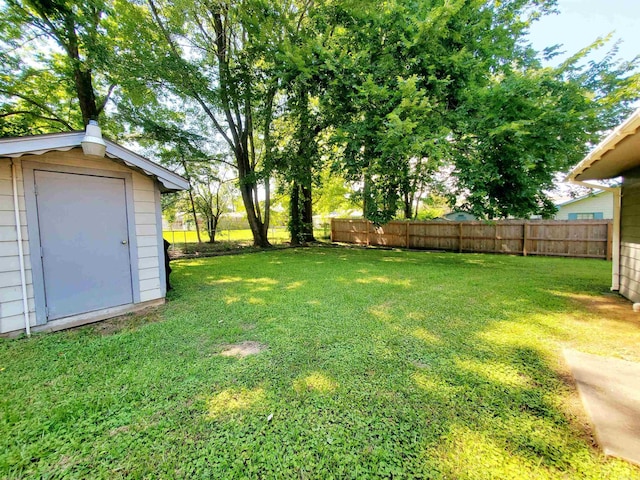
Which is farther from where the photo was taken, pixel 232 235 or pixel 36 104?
pixel 232 235

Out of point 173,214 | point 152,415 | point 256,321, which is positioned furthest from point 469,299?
point 173,214

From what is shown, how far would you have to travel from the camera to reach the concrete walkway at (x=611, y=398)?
150 cm

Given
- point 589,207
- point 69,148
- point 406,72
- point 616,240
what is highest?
point 406,72

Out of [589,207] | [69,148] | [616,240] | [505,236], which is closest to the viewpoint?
[69,148]

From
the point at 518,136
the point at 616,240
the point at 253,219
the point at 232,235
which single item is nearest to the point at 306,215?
the point at 253,219

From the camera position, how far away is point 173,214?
1399cm

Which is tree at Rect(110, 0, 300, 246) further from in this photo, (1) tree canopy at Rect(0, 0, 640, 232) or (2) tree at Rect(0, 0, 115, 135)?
(2) tree at Rect(0, 0, 115, 135)

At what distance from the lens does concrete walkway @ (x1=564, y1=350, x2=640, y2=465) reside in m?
1.50

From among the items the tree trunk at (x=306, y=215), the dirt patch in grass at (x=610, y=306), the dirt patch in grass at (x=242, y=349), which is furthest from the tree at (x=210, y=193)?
the dirt patch in grass at (x=610, y=306)

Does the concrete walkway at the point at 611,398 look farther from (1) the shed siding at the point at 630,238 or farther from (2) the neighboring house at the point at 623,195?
(1) the shed siding at the point at 630,238

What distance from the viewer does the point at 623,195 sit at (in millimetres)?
4512

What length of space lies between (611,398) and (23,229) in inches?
225

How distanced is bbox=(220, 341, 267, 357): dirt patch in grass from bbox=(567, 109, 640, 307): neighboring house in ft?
14.1

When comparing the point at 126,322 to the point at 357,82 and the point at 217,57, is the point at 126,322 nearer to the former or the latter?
the point at 357,82
